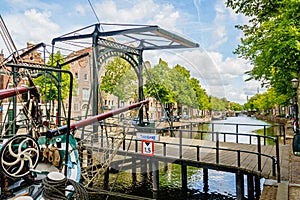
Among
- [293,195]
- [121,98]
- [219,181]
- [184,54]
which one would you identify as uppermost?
[184,54]

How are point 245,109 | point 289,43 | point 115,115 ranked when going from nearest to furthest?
point 115,115 → point 289,43 → point 245,109

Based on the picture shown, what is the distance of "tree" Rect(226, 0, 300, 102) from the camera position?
10.1 m

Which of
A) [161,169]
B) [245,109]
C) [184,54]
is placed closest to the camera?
[184,54]

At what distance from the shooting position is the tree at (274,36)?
10.1 m

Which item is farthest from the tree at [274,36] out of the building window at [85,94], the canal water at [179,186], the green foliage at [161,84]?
the building window at [85,94]

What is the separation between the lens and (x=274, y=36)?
1047 cm

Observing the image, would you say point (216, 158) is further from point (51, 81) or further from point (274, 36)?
point (51, 81)

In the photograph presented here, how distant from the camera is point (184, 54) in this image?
18.1ft

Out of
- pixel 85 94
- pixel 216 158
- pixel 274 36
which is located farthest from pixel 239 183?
pixel 85 94

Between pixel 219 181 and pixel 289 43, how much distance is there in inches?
278

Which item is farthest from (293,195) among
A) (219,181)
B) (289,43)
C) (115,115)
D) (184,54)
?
(219,181)

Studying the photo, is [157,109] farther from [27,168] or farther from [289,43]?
[289,43]

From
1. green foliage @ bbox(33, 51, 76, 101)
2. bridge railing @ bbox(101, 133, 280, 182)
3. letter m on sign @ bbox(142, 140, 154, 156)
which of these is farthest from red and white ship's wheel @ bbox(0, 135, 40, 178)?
green foliage @ bbox(33, 51, 76, 101)

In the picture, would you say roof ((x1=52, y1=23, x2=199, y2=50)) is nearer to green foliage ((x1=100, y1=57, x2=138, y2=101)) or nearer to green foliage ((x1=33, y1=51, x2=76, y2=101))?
green foliage ((x1=100, y1=57, x2=138, y2=101))
